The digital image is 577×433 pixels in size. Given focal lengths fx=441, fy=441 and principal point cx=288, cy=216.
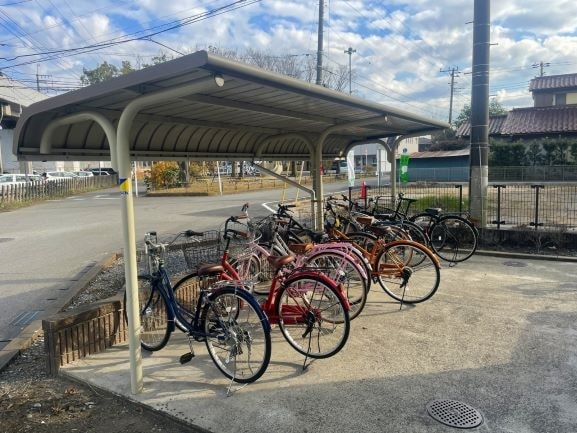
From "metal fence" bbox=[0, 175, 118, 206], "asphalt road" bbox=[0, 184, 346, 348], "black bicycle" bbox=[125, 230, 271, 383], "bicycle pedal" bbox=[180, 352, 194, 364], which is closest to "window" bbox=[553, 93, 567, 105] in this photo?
"asphalt road" bbox=[0, 184, 346, 348]

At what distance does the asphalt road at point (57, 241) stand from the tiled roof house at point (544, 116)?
18.5m

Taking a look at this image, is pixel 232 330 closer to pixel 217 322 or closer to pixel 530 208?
pixel 217 322

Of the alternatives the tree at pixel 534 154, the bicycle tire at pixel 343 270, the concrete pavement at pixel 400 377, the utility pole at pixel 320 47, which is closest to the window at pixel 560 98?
the tree at pixel 534 154

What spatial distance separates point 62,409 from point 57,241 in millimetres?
8629

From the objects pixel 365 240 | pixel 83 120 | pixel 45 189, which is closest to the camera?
pixel 83 120

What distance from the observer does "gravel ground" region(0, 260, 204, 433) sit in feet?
9.88

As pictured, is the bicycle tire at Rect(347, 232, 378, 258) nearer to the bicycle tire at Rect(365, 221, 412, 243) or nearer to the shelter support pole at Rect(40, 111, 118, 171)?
the bicycle tire at Rect(365, 221, 412, 243)

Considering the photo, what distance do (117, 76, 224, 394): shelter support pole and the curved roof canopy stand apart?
0.19 ft

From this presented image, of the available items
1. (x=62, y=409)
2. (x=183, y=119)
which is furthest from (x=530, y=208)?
(x=62, y=409)

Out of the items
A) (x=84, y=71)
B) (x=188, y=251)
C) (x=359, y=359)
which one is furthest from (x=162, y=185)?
(x=84, y=71)

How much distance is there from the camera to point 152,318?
13.8 feet

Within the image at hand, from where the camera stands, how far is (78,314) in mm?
3859

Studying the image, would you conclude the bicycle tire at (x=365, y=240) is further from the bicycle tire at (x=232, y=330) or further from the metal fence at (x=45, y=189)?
the metal fence at (x=45, y=189)

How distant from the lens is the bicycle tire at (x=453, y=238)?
7.23 m
